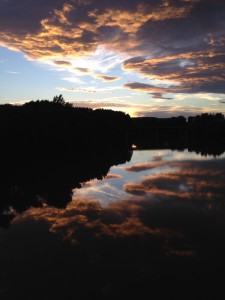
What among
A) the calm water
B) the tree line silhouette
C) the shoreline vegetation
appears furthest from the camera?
the tree line silhouette

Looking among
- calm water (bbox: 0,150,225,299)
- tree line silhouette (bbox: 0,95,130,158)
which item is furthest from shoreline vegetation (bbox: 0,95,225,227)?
calm water (bbox: 0,150,225,299)

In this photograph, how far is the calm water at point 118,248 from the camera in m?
12.5

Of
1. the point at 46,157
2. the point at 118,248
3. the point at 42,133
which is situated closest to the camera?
the point at 118,248

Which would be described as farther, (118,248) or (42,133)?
(42,133)

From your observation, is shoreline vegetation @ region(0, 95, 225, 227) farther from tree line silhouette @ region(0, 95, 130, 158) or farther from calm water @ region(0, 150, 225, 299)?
calm water @ region(0, 150, 225, 299)

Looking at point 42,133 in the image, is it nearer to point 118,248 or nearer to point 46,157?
point 46,157

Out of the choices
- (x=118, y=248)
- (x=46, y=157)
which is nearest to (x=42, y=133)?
(x=46, y=157)

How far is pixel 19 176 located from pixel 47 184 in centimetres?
695

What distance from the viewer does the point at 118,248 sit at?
637 inches

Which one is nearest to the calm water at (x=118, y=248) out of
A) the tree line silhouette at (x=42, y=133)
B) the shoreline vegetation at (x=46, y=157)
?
the shoreline vegetation at (x=46, y=157)

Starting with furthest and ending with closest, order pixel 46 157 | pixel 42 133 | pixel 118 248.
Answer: pixel 42 133, pixel 46 157, pixel 118 248

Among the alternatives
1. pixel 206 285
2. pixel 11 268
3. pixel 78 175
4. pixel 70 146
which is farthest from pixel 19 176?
pixel 70 146

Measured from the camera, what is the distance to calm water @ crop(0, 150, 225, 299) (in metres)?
12.5

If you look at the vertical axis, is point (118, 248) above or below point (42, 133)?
below
